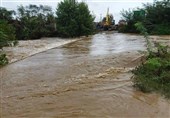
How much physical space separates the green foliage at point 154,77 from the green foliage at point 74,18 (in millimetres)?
19544

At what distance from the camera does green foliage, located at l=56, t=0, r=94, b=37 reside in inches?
1060

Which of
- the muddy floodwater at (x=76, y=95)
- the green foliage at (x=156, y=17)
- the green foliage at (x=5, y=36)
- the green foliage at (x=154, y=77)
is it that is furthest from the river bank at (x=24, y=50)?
the green foliage at (x=156, y=17)

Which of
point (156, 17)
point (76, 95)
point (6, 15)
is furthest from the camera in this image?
point (156, 17)

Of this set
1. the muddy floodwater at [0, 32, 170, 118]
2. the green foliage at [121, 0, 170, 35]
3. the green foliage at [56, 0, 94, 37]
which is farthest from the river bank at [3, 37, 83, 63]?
A: the green foliage at [121, 0, 170, 35]

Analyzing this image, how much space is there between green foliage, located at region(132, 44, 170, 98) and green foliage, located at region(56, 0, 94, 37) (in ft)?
64.1

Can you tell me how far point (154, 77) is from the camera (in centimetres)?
672

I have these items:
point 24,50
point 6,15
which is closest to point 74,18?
point 6,15

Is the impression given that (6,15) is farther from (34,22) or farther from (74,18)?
(74,18)

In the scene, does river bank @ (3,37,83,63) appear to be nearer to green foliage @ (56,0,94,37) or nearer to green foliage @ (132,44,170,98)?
green foliage @ (132,44,170,98)

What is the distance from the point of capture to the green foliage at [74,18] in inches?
1060

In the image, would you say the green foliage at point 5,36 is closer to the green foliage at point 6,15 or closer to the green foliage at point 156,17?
the green foliage at point 6,15

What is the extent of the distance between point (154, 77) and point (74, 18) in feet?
68.2

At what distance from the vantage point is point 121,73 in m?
7.75

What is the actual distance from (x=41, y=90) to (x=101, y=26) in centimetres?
3086
